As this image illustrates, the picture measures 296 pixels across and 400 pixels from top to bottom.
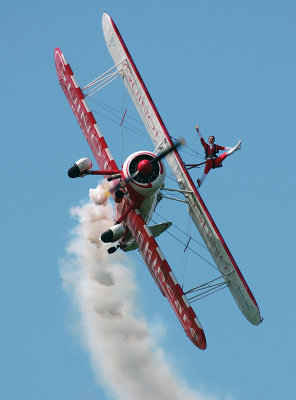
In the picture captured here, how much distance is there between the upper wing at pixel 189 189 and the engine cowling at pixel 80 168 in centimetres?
339

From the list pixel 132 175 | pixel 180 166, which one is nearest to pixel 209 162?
pixel 180 166

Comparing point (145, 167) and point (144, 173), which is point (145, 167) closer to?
point (145, 167)

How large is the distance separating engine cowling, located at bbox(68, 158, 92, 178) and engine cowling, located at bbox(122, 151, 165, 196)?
117 centimetres

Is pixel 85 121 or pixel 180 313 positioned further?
pixel 85 121

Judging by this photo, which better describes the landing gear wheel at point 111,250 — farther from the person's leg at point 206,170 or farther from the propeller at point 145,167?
the person's leg at point 206,170

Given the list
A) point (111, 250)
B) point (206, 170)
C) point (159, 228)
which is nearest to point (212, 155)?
point (206, 170)

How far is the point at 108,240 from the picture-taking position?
4488 cm

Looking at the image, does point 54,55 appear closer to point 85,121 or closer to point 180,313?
point 85,121

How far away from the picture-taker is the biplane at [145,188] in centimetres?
4453

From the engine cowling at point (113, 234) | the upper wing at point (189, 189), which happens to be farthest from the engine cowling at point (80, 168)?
the upper wing at point (189, 189)

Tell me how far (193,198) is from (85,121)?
454 cm

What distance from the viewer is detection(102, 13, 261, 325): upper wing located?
46.4 m

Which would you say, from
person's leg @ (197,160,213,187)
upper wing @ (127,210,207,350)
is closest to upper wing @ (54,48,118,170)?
upper wing @ (127,210,207,350)

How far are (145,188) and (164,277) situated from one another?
287 centimetres
